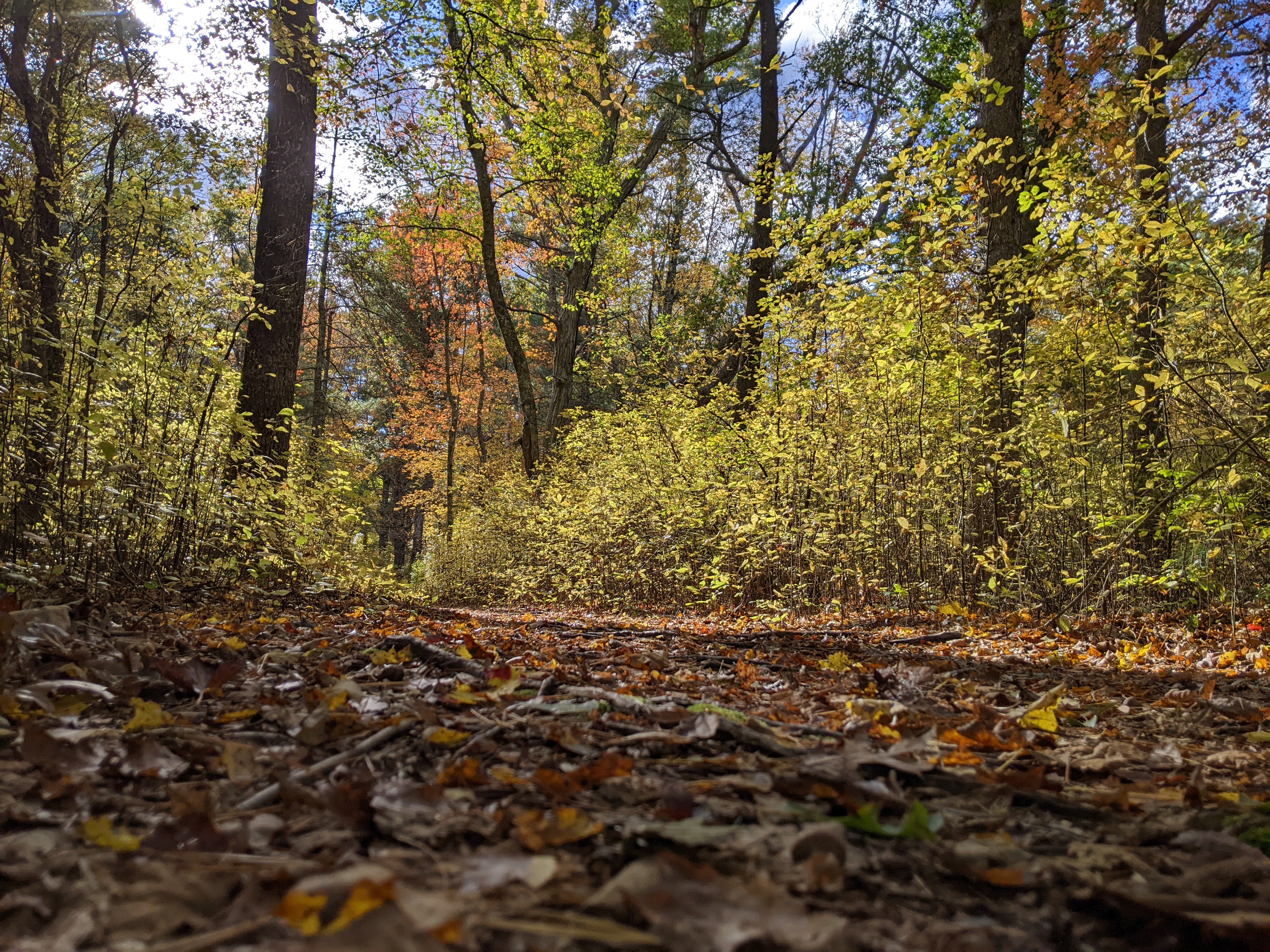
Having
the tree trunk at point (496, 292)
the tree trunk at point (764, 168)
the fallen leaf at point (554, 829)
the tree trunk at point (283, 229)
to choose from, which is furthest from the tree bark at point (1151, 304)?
the tree trunk at point (496, 292)

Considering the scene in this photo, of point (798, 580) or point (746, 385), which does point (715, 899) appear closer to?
point (798, 580)

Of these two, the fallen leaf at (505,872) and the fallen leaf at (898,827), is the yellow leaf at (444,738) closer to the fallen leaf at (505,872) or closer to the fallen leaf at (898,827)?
the fallen leaf at (505,872)

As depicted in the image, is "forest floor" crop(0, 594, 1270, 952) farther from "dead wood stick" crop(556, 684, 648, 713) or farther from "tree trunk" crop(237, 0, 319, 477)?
"tree trunk" crop(237, 0, 319, 477)

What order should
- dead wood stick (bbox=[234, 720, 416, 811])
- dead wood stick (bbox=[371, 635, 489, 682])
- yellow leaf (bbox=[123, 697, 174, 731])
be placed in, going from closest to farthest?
dead wood stick (bbox=[234, 720, 416, 811])
yellow leaf (bbox=[123, 697, 174, 731])
dead wood stick (bbox=[371, 635, 489, 682])

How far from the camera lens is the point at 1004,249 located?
19.8 ft

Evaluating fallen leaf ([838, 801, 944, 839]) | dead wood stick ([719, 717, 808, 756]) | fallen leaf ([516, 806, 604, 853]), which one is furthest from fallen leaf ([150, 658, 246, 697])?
fallen leaf ([838, 801, 944, 839])

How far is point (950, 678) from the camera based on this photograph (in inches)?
107

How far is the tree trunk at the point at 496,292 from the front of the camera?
11.4 meters

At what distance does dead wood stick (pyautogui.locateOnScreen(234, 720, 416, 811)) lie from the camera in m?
1.17

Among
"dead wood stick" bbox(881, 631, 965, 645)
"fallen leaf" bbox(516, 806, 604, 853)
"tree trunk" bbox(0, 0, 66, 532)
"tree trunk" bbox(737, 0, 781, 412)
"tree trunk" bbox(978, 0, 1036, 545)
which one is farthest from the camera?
"tree trunk" bbox(737, 0, 781, 412)

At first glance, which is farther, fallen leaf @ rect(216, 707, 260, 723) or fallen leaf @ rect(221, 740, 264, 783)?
fallen leaf @ rect(216, 707, 260, 723)

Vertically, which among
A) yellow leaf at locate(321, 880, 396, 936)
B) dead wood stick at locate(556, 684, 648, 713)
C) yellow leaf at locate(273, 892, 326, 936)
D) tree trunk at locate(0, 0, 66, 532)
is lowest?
dead wood stick at locate(556, 684, 648, 713)

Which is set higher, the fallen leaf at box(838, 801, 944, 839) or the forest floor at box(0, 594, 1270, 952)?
the fallen leaf at box(838, 801, 944, 839)

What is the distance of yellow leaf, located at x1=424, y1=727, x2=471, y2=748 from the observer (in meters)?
1.50
